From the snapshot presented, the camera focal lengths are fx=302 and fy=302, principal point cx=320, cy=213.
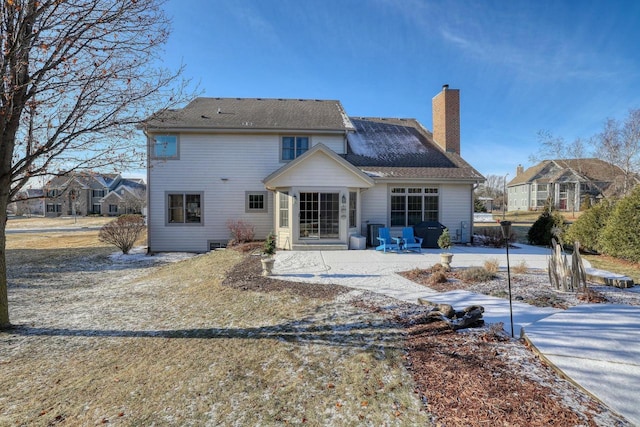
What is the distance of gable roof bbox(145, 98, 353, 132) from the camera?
1441 cm

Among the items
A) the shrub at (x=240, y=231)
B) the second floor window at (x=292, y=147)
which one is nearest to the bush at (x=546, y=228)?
the second floor window at (x=292, y=147)

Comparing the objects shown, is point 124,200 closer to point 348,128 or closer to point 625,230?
point 348,128

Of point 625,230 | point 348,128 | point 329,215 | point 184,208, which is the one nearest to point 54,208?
point 184,208

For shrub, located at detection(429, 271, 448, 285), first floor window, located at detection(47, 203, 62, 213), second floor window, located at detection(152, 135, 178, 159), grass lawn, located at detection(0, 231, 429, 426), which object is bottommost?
grass lawn, located at detection(0, 231, 429, 426)

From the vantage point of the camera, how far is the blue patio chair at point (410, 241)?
1242 centimetres

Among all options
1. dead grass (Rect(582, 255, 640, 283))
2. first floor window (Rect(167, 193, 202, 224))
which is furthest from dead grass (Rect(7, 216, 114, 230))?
dead grass (Rect(582, 255, 640, 283))

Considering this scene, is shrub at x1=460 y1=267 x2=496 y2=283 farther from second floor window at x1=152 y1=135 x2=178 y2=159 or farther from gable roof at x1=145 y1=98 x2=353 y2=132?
second floor window at x1=152 y1=135 x2=178 y2=159

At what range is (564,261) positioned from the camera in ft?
21.5

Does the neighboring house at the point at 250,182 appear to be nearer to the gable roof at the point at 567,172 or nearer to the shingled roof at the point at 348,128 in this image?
the shingled roof at the point at 348,128

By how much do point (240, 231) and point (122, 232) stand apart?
556 centimetres

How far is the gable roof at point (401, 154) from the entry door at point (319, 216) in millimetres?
2852

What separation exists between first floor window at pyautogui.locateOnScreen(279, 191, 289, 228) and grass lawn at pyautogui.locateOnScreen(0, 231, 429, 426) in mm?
5704

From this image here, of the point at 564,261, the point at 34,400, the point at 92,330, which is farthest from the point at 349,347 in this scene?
the point at 564,261

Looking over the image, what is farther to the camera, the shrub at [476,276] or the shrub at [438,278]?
the shrub at [476,276]
